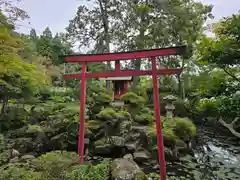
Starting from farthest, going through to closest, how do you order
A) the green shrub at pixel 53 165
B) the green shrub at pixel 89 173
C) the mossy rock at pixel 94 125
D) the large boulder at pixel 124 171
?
1. the mossy rock at pixel 94 125
2. the large boulder at pixel 124 171
3. the green shrub at pixel 89 173
4. the green shrub at pixel 53 165

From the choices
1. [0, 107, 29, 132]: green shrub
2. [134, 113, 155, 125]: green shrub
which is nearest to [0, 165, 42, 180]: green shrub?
[134, 113, 155, 125]: green shrub

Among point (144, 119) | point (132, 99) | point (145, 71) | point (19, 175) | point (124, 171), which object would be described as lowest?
point (124, 171)

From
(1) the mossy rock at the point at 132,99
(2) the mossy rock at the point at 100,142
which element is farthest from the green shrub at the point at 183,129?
(2) the mossy rock at the point at 100,142

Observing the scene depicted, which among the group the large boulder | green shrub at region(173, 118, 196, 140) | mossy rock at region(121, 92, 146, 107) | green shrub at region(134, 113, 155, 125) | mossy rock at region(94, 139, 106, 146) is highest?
mossy rock at region(121, 92, 146, 107)

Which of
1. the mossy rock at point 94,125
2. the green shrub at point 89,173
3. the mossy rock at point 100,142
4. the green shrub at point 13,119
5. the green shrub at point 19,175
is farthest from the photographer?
the green shrub at point 13,119

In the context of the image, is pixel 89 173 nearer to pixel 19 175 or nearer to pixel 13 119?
pixel 19 175

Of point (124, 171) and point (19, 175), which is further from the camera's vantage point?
point (124, 171)

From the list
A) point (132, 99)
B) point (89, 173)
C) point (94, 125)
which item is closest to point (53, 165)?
point (89, 173)

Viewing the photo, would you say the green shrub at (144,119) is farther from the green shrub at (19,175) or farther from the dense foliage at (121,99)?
the green shrub at (19,175)

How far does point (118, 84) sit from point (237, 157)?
21.9ft

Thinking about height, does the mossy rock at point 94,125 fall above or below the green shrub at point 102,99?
below

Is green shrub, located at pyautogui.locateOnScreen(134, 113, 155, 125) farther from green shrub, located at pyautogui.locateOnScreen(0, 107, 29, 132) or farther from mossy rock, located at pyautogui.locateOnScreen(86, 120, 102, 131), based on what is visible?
green shrub, located at pyautogui.locateOnScreen(0, 107, 29, 132)

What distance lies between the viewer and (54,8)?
9.93 metres

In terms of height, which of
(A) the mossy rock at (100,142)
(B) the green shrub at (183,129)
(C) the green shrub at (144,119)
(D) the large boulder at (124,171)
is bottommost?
(D) the large boulder at (124,171)
